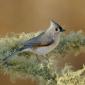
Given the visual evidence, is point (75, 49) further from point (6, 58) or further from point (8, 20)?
point (8, 20)

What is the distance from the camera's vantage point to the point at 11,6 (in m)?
2.63

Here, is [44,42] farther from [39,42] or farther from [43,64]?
[43,64]

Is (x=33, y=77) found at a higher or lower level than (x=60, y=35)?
lower

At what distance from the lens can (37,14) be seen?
264cm

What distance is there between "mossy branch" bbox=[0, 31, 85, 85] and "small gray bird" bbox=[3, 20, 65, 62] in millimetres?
16

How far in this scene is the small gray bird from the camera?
126 centimetres


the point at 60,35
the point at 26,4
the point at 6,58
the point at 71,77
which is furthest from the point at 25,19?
the point at 71,77

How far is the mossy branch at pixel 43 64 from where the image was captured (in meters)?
0.99

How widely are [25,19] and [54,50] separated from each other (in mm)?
1361

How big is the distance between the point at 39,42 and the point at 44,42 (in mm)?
25

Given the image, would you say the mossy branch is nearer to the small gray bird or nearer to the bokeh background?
the small gray bird

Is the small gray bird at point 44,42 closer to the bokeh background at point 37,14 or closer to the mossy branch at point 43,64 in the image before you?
the mossy branch at point 43,64

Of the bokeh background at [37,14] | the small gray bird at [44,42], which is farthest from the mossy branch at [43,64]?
the bokeh background at [37,14]

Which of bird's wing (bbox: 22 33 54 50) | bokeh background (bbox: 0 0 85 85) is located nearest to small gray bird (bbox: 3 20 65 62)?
bird's wing (bbox: 22 33 54 50)
